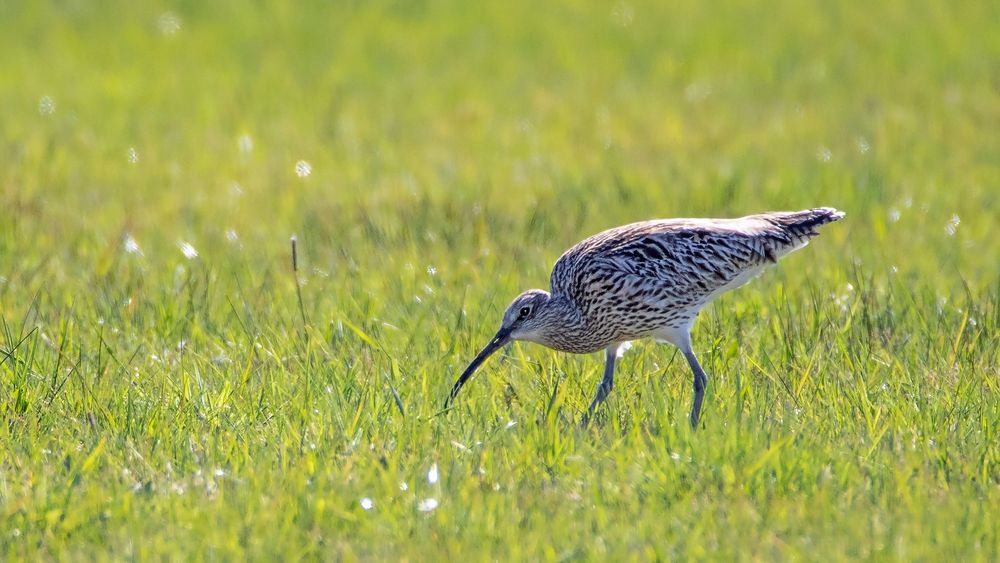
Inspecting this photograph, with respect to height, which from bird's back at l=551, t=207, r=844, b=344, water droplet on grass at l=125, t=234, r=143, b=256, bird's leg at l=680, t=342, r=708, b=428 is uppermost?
bird's back at l=551, t=207, r=844, b=344

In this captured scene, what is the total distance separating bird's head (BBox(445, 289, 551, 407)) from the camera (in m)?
6.36

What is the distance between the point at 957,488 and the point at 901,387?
1.12 m

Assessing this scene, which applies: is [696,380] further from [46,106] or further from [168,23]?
[168,23]

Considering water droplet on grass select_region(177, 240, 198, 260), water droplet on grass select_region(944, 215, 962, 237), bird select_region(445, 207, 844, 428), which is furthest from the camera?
water droplet on grass select_region(944, 215, 962, 237)

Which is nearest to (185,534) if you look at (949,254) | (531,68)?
(949,254)

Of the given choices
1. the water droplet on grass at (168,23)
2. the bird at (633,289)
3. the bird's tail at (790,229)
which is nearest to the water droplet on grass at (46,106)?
the water droplet on grass at (168,23)

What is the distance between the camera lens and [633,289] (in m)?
6.55

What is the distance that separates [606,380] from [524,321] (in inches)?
17.9

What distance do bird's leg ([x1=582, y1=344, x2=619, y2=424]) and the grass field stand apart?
72 mm

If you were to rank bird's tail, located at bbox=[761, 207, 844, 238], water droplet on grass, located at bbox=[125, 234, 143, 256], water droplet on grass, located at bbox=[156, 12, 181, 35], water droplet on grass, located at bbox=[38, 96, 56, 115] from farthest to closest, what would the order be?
water droplet on grass, located at bbox=[156, 12, 181, 35] < water droplet on grass, located at bbox=[38, 96, 56, 115] < water droplet on grass, located at bbox=[125, 234, 143, 256] < bird's tail, located at bbox=[761, 207, 844, 238]

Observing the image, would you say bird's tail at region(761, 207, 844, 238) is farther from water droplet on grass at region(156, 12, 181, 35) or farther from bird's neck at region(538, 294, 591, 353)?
water droplet on grass at region(156, 12, 181, 35)

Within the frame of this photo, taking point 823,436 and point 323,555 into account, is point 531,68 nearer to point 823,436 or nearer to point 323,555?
point 823,436

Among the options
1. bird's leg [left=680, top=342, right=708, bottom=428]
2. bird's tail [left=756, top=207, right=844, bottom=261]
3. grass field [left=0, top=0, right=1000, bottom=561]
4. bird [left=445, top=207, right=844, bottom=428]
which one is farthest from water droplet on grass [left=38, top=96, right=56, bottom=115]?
bird's leg [left=680, top=342, right=708, bottom=428]

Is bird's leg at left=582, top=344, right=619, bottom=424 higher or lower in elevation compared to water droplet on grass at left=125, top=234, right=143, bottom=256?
higher
